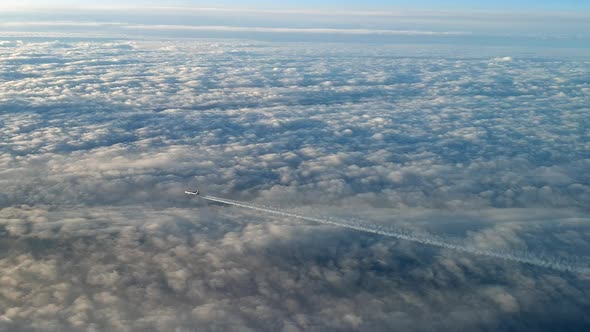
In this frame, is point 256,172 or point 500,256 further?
point 256,172

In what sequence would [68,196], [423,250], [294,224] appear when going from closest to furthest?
1. [423,250]
2. [294,224]
3. [68,196]

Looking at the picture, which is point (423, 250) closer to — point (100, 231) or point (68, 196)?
point (100, 231)

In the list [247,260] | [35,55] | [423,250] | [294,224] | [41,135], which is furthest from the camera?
[35,55]

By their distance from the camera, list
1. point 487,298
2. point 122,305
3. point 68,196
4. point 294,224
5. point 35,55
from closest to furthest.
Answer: point 122,305 → point 487,298 → point 294,224 → point 68,196 → point 35,55

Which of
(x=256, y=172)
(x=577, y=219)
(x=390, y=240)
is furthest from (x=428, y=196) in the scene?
(x=256, y=172)

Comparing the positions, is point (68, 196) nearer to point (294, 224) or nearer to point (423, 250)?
point (294, 224)

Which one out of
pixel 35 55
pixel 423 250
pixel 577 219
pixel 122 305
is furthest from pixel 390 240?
pixel 35 55

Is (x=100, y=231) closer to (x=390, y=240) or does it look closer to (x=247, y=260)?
(x=247, y=260)

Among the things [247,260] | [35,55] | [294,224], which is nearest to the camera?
[247,260]

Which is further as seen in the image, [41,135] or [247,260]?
[41,135]
